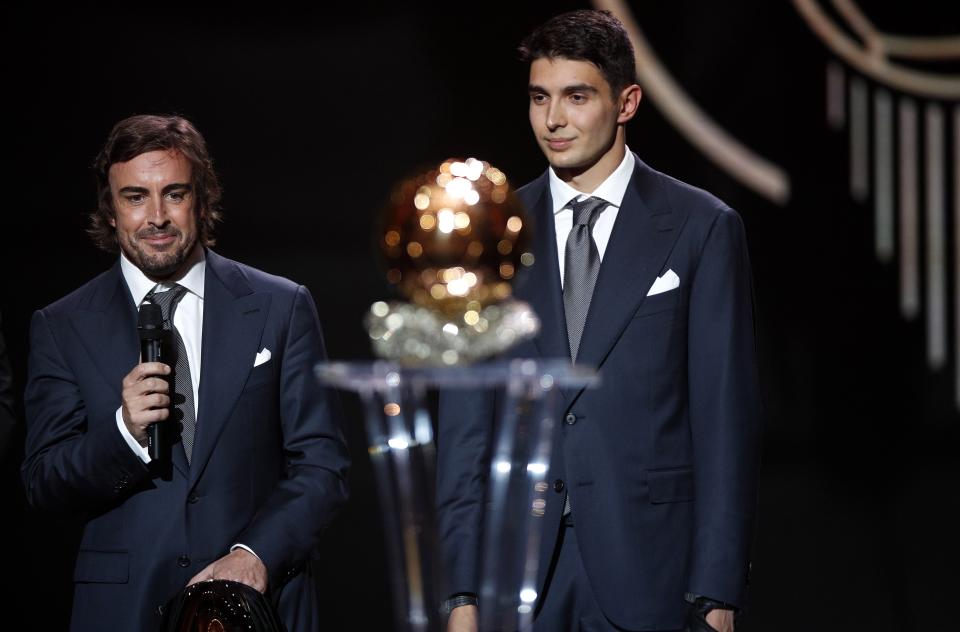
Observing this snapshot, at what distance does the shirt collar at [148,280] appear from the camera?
8.46 feet

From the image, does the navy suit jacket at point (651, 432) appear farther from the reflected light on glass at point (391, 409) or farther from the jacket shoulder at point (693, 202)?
the reflected light on glass at point (391, 409)

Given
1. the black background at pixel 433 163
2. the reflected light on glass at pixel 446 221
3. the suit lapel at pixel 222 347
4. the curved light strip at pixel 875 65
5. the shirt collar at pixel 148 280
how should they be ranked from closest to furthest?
the reflected light on glass at pixel 446 221 → the suit lapel at pixel 222 347 → the shirt collar at pixel 148 280 → the black background at pixel 433 163 → the curved light strip at pixel 875 65

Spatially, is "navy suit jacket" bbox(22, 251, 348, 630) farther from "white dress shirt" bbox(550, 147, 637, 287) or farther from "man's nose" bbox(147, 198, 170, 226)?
"white dress shirt" bbox(550, 147, 637, 287)

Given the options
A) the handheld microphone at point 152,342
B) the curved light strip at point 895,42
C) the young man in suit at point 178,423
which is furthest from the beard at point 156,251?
the curved light strip at point 895,42

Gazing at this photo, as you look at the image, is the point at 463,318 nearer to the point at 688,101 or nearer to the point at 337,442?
the point at 337,442

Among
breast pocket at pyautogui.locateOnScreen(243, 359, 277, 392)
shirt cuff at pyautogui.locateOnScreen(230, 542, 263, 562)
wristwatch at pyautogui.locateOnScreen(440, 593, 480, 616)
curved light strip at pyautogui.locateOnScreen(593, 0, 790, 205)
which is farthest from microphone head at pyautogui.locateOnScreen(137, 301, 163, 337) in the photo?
curved light strip at pyautogui.locateOnScreen(593, 0, 790, 205)

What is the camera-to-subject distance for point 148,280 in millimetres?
2580

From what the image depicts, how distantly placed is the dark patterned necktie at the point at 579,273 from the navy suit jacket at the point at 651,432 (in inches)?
1.2

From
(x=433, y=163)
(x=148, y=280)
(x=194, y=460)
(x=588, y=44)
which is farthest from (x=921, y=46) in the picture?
(x=194, y=460)

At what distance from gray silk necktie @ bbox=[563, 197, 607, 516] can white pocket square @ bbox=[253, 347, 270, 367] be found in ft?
1.99

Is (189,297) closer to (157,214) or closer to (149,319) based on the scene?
(157,214)

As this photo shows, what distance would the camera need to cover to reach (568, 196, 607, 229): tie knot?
2.35 m

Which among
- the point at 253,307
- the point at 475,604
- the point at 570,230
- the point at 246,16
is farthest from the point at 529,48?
the point at 246,16

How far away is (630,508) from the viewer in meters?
2.29
